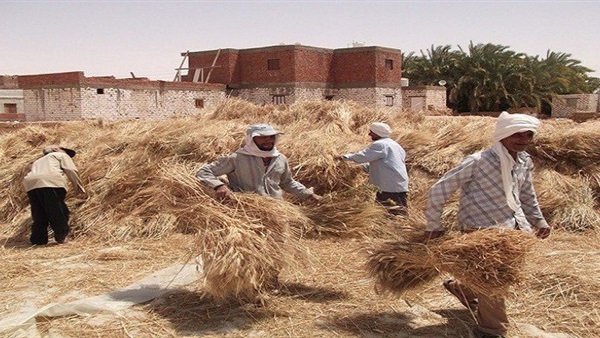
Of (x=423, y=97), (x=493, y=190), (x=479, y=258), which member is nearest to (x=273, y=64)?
→ (x=423, y=97)

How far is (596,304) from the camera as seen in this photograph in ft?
12.6

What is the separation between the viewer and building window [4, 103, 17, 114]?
2906cm

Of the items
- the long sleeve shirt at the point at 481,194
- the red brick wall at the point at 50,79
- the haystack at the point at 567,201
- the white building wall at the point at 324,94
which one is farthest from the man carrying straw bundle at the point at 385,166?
the white building wall at the point at 324,94

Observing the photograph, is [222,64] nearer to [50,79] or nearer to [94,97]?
[94,97]

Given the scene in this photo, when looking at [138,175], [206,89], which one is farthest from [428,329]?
[206,89]

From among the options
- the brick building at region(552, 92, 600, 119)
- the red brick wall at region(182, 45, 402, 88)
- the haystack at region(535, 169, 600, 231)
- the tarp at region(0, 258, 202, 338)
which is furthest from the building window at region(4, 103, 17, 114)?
the haystack at region(535, 169, 600, 231)

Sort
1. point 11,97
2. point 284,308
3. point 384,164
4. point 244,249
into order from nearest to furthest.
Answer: point 244,249 < point 284,308 < point 384,164 < point 11,97

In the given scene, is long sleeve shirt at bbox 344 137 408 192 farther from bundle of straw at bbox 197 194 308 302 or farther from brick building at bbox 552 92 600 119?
brick building at bbox 552 92 600 119

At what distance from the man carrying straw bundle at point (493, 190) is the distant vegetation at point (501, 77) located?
2540 centimetres

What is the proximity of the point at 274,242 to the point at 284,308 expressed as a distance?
49 cm

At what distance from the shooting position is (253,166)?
4.21 meters

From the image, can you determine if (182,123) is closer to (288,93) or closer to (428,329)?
(428,329)

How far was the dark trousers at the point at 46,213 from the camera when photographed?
6082 millimetres

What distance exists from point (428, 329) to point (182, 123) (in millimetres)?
5658
